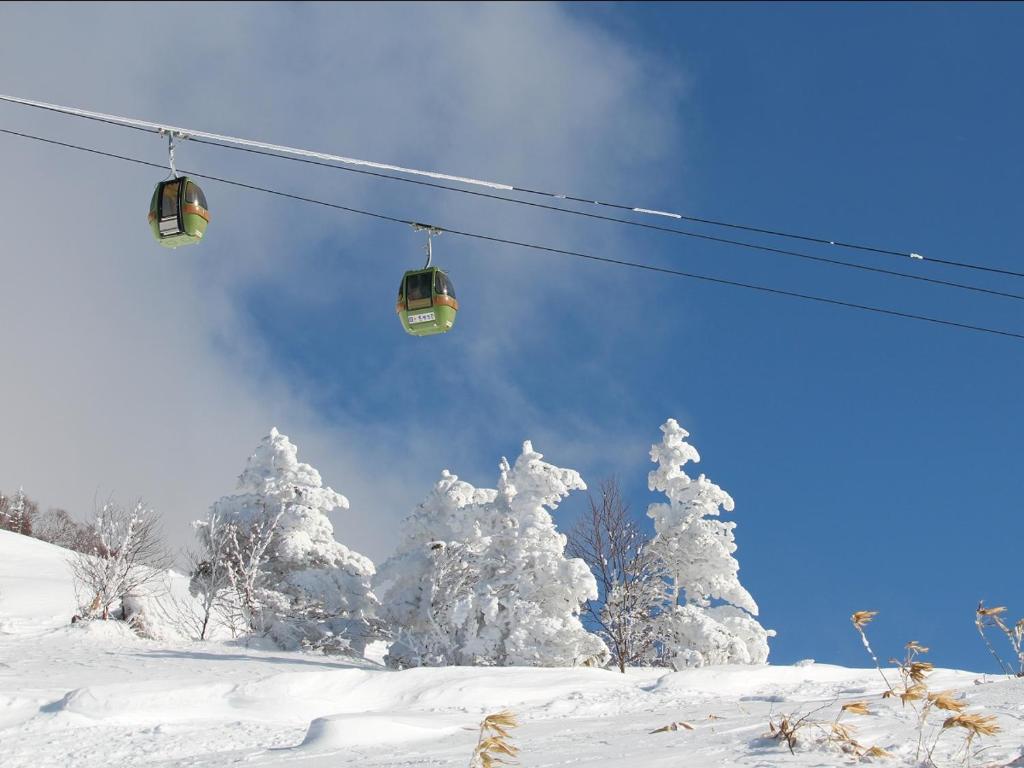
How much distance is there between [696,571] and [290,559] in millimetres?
13993

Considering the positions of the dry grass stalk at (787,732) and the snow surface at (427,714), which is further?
the snow surface at (427,714)

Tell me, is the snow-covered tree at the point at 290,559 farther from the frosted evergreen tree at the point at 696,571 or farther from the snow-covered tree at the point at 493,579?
the frosted evergreen tree at the point at 696,571

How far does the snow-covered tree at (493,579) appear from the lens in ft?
79.6

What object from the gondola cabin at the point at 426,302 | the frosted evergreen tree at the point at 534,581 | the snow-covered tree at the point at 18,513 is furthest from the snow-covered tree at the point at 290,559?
the snow-covered tree at the point at 18,513

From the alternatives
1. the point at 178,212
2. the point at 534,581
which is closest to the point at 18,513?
the point at 534,581

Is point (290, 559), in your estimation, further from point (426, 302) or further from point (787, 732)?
point (787, 732)

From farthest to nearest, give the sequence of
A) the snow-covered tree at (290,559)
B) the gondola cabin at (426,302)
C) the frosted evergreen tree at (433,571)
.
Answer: the snow-covered tree at (290,559) < the frosted evergreen tree at (433,571) < the gondola cabin at (426,302)

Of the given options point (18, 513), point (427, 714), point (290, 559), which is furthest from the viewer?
point (18, 513)

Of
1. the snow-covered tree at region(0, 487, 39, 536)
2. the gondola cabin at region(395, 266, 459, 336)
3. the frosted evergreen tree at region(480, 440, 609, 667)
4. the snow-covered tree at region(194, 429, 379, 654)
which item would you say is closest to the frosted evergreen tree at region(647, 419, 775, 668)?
the frosted evergreen tree at region(480, 440, 609, 667)

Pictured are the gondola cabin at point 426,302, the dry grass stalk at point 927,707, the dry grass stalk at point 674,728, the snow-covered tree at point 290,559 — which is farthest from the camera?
the snow-covered tree at point 290,559

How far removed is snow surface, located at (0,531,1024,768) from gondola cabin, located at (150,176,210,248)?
226 inches

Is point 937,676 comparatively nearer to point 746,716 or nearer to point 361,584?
point 746,716

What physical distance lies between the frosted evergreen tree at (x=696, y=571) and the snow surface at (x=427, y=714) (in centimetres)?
991

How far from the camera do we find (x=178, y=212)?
10.8m
